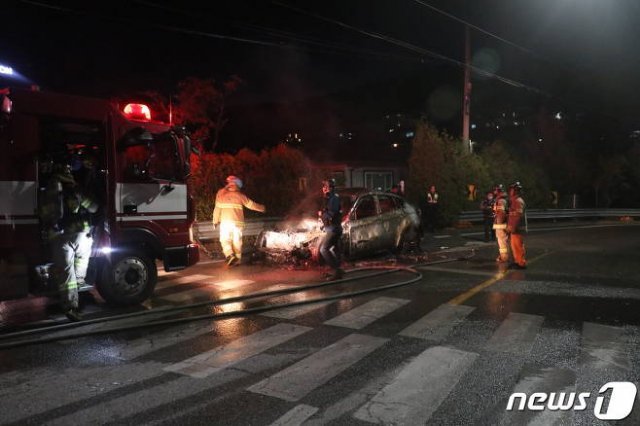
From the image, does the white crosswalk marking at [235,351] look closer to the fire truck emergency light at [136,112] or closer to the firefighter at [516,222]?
the fire truck emergency light at [136,112]

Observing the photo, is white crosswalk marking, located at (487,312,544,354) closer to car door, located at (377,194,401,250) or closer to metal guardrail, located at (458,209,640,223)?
car door, located at (377,194,401,250)

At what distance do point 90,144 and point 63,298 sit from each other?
226 centimetres

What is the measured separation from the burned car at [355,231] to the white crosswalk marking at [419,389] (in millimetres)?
5216

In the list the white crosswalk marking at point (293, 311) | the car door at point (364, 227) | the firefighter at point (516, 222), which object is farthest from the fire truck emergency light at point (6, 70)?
the firefighter at point (516, 222)

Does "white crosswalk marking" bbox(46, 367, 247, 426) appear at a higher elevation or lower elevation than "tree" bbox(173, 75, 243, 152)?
lower

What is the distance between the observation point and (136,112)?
795 centimetres

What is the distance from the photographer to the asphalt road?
13.4 ft

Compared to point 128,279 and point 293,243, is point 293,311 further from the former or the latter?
point 293,243

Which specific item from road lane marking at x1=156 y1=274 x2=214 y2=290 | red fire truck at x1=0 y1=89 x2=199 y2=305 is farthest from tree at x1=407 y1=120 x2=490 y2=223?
red fire truck at x1=0 y1=89 x2=199 y2=305

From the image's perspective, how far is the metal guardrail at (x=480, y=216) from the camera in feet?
47.6

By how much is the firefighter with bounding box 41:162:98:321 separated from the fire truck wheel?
0.54m

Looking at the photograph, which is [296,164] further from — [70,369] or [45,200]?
[70,369]

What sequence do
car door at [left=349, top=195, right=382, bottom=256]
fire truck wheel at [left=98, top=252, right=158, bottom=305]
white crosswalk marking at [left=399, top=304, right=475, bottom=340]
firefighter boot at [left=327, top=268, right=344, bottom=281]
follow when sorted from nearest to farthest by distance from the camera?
white crosswalk marking at [left=399, top=304, right=475, bottom=340], fire truck wheel at [left=98, top=252, right=158, bottom=305], firefighter boot at [left=327, top=268, right=344, bottom=281], car door at [left=349, top=195, right=382, bottom=256]

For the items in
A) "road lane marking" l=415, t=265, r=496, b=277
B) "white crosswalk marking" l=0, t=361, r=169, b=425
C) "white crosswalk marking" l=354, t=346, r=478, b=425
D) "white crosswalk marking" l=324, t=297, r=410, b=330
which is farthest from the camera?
"road lane marking" l=415, t=265, r=496, b=277
